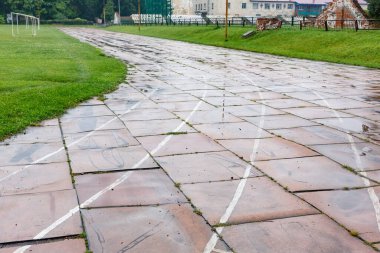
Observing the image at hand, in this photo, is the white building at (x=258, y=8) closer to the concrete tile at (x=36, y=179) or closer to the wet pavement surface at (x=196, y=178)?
the wet pavement surface at (x=196, y=178)

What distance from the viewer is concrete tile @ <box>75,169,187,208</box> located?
509 centimetres

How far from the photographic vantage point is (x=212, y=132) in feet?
26.6

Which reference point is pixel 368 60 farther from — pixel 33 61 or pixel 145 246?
pixel 145 246

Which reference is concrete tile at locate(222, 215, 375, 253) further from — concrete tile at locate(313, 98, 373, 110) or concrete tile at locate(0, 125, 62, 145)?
concrete tile at locate(313, 98, 373, 110)

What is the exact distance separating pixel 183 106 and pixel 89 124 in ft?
8.40

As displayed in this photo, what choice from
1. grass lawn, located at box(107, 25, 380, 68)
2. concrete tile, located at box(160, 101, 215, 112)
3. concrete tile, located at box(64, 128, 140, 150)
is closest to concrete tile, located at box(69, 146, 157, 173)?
concrete tile, located at box(64, 128, 140, 150)

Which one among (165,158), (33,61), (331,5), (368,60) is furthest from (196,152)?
(331,5)

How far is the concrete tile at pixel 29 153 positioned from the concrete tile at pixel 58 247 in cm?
244

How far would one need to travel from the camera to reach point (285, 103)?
11.0 metres

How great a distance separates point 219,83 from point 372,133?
6630mm

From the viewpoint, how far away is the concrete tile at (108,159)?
6.19m

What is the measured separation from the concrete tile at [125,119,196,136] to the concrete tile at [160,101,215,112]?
1159 mm

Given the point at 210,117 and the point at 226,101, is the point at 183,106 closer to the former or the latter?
the point at 226,101

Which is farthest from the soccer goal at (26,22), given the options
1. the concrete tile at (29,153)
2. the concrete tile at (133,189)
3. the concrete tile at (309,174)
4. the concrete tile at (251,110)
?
the concrete tile at (309,174)
